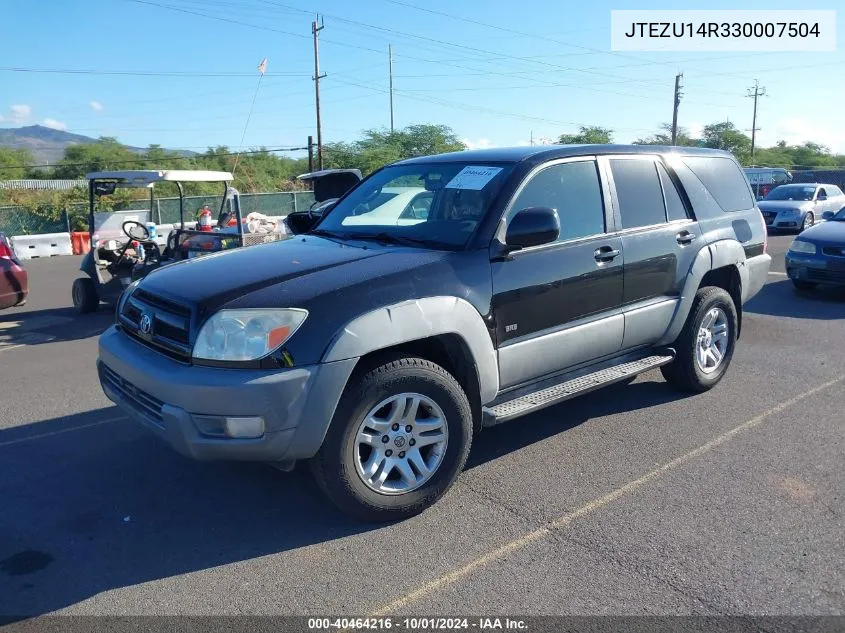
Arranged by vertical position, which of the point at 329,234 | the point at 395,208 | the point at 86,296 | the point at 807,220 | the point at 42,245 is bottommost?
the point at 42,245

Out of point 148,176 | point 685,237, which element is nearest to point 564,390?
point 685,237

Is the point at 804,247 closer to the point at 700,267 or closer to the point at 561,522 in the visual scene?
the point at 700,267

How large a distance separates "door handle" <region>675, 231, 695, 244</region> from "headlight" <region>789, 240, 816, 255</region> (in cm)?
579

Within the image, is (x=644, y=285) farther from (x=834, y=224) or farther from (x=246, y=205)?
(x=246, y=205)

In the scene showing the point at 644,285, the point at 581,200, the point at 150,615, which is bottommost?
the point at 150,615

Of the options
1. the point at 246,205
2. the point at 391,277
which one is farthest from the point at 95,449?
the point at 246,205

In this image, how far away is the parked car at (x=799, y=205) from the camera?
19.6 m

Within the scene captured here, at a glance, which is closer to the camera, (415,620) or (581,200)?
(415,620)

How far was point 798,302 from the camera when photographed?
9.77 metres

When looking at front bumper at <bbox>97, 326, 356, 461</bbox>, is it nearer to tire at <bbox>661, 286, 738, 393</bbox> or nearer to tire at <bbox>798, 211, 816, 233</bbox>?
tire at <bbox>661, 286, 738, 393</bbox>

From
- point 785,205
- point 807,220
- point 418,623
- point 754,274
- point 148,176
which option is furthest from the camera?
point 785,205

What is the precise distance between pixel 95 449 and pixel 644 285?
386cm

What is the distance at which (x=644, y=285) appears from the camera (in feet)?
16.1

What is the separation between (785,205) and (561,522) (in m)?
19.4
